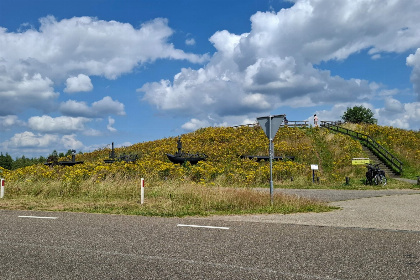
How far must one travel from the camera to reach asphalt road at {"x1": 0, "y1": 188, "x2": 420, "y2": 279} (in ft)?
17.0

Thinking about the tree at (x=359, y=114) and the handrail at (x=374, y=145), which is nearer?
the handrail at (x=374, y=145)

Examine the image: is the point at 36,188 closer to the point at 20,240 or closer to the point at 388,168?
the point at 20,240

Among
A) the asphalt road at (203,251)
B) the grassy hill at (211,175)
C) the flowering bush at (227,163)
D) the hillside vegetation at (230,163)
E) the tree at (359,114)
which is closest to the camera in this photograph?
the asphalt road at (203,251)

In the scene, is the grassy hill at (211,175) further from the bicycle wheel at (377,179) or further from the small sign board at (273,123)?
the small sign board at (273,123)

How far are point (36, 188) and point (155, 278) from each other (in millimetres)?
14804

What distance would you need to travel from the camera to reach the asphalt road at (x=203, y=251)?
17.0 feet

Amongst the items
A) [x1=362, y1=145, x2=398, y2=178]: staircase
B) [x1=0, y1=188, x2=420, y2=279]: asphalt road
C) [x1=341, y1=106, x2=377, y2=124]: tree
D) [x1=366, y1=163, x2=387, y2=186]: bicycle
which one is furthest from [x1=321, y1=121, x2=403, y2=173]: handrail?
[x1=341, y1=106, x2=377, y2=124]: tree

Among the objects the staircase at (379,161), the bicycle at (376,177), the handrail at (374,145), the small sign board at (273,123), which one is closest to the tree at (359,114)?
the handrail at (374,145)

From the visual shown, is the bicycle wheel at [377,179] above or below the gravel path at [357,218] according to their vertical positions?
above

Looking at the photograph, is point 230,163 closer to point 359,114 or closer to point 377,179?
point 377,179

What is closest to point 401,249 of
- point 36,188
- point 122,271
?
point 122,271

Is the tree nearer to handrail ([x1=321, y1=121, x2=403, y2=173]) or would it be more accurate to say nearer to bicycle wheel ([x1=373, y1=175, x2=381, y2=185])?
handrail ([x1=321, y1=121, x2=403, y2=173])

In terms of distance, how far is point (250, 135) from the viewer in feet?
149

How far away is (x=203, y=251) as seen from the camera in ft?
20.9
